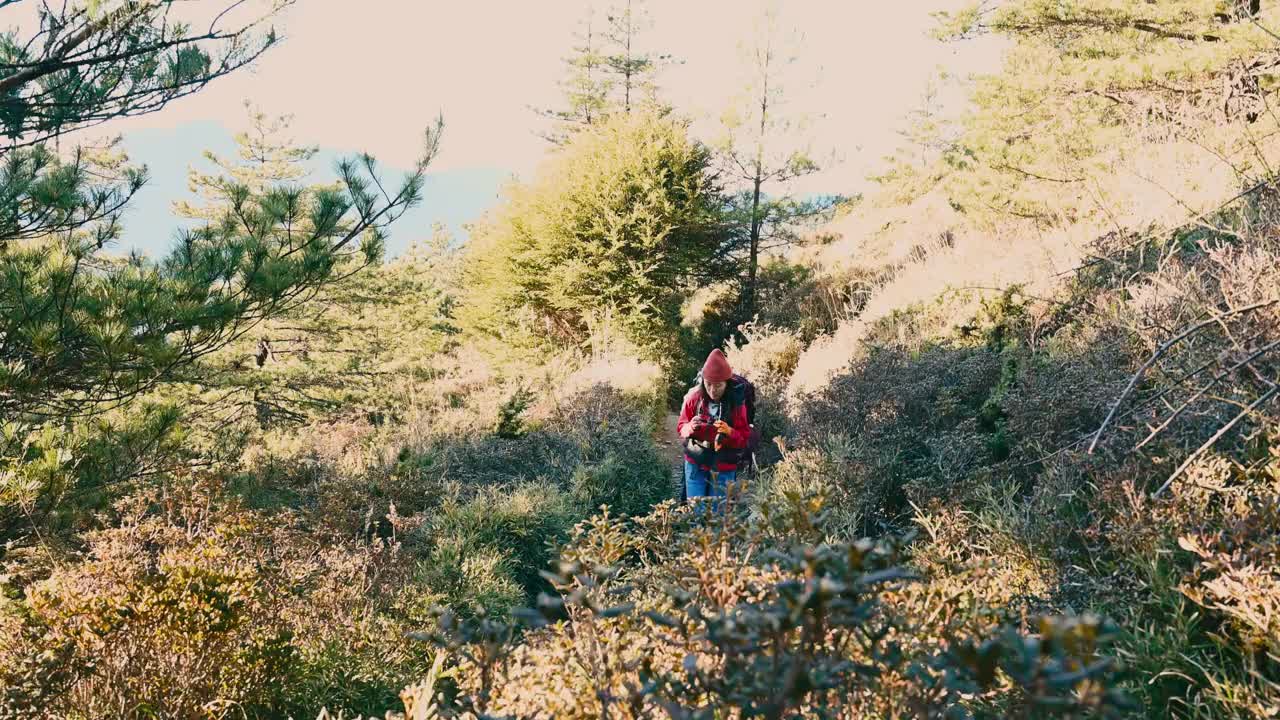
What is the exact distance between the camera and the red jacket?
6.07 metres

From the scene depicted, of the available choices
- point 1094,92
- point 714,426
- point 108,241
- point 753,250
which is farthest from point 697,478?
point 753,250

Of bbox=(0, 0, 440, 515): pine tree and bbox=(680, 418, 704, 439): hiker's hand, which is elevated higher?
bbox=(0, 0, 440, 515): pine tree

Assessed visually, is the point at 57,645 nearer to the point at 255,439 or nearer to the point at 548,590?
the point at 548,590

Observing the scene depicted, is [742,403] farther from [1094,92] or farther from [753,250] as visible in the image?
[753,250]

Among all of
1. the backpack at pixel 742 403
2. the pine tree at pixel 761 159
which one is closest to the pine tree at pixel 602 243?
the pine tree at pixel 761 159

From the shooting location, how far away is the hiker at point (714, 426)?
604 centimetres

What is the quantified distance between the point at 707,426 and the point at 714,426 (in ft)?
0.29

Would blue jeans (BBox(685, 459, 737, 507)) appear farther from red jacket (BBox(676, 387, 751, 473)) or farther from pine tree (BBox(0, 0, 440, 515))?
Result: pine tree (BBox(0, 0, 440, 515))

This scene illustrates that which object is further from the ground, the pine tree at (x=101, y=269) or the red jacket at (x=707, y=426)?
the pine tree at (x=101, y=269)

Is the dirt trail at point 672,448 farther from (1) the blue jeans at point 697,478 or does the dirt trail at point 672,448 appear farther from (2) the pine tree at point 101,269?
(2) the pine tree at point 101,269

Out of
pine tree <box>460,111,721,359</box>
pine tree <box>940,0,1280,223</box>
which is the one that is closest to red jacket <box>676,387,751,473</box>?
pine tree <box>940,0,1280,223</box>

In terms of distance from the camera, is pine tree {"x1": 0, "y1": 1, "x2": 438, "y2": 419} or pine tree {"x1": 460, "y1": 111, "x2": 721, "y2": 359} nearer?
pine tree {"x1": 0, "y1": 1, "x2": 438, "y2": 419}

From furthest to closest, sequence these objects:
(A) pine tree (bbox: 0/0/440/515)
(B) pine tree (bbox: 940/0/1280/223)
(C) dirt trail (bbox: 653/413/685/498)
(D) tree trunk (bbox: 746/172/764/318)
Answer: (D) tree trunk (bbox: 746/172/764/318), (C) dirt trail (bbox: 653/413/685/498), (B) pine tree (bbox: 940/0/1280/223), (A) pine tree (bbox: 0/0/440/515)

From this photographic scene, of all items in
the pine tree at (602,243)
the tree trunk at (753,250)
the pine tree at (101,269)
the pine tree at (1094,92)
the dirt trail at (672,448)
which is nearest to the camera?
the pine tree at (101,269)
